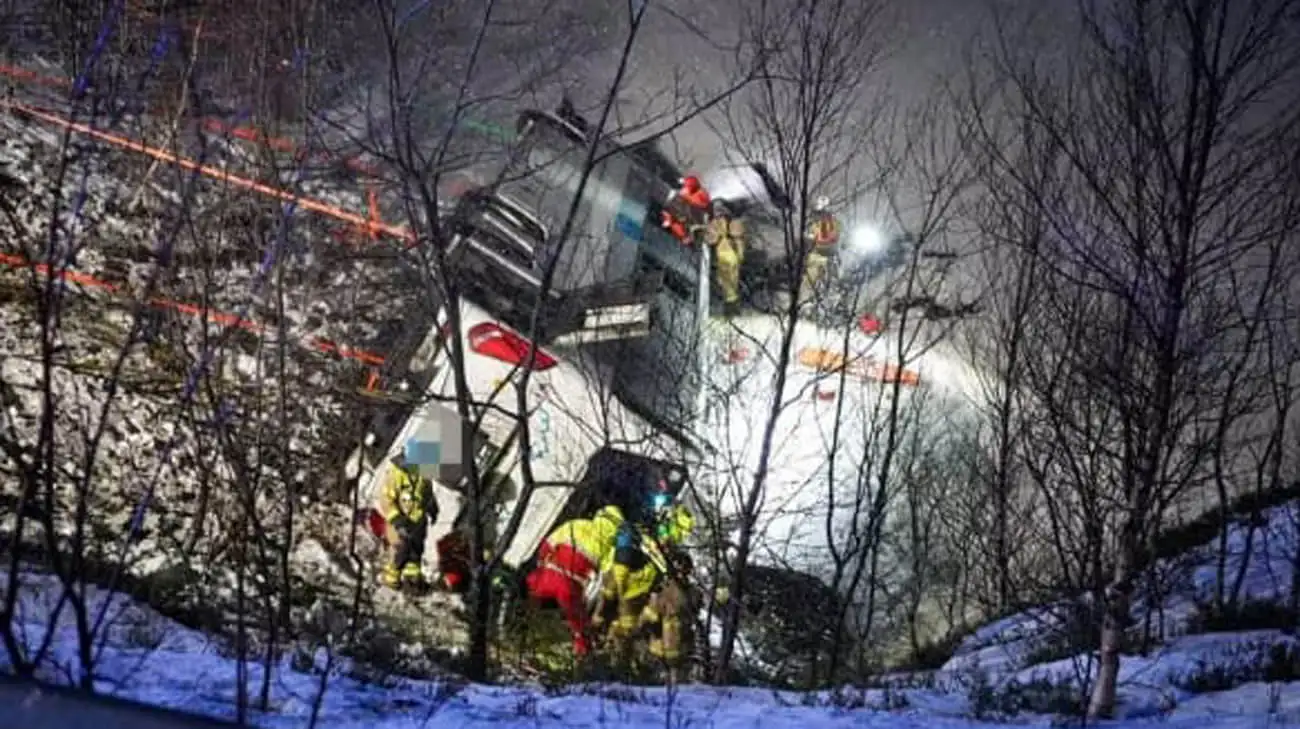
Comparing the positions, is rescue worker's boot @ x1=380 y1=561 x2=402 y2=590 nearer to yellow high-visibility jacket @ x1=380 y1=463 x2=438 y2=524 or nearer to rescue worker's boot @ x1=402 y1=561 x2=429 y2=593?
rescue worker's boot @ x1=402 y1=561 x2=429 y2=593

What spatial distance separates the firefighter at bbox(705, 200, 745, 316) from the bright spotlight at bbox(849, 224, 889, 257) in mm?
1168

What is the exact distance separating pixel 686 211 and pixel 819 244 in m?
1.41

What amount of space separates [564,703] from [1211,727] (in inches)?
121

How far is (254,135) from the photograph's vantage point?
6.84 metres

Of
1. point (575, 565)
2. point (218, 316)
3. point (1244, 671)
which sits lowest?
point (1244, 671)

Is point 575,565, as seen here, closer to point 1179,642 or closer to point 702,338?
point 702,338

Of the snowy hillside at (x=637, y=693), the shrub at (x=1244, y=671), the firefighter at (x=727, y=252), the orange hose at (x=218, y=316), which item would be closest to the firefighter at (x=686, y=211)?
the firefighter at (x=727, y=252)

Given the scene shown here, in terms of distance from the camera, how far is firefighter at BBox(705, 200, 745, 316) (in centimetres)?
1028

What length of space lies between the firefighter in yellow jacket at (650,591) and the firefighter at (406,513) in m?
1.83

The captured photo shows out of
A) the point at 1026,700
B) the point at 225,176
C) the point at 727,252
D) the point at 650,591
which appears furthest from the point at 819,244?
the point at 225,176

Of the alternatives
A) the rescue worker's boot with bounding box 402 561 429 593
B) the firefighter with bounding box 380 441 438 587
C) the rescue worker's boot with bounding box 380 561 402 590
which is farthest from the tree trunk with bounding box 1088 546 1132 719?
the rescue worker's boot with bounding box 380 561 402 590

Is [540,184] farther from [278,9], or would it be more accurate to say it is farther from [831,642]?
[831,642]

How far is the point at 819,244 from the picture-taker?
9930 millimetres

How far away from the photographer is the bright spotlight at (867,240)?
1020 centimetres
